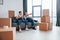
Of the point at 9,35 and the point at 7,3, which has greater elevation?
the point at 7,3

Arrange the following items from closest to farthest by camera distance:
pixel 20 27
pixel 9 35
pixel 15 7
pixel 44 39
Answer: pixel 9 35 → pixel 44 39 → pixel 20 27 → pixel 15 7

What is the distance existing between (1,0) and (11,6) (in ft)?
2.25

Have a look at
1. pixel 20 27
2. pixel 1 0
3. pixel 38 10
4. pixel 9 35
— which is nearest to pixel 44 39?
pixel 9 35

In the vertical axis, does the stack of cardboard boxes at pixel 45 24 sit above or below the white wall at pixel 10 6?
below

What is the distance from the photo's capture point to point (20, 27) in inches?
239

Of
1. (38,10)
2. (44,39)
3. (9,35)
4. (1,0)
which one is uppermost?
(1,0)

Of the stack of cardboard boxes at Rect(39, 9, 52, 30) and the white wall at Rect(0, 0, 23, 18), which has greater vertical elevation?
the white wall at Rect(0, 0, 23, 18)

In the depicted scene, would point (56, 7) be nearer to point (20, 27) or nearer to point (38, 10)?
point (38, 10)

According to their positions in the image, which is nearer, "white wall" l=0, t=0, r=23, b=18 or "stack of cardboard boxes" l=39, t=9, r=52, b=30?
"stack of cardboard boxes" l=39, t=9, r=52, b=30

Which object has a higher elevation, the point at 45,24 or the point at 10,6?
the point at 10,6

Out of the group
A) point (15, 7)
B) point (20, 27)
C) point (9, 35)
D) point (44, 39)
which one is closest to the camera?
point (9, 35)

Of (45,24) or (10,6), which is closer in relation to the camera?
(45,24)

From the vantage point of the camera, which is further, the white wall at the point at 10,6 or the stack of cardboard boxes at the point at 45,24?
the white wall at the point at 10,6

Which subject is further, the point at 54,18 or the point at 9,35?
the point at 54,18
